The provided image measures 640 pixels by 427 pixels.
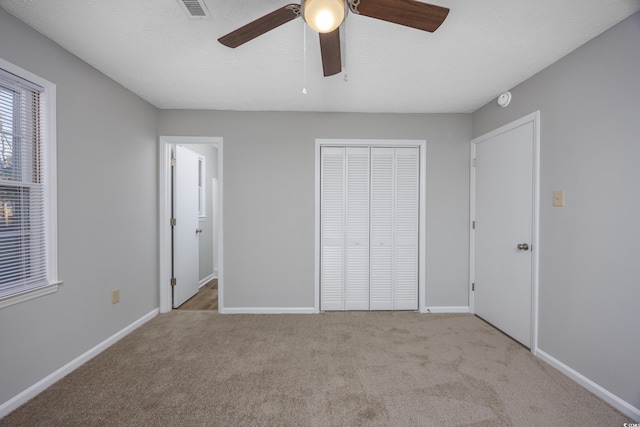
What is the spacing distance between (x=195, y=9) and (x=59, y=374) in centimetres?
262

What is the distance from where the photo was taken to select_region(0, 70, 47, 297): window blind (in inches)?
61.6

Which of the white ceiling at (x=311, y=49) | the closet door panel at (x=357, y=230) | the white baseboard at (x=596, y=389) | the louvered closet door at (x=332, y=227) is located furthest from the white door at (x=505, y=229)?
the louvered closet door at (x=332, y=227)

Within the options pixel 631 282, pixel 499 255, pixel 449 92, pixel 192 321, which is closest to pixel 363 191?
pixel 449 92

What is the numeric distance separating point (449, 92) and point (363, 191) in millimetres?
1315

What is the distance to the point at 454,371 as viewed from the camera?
6.44 ft

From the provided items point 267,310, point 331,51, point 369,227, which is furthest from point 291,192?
point 331,51

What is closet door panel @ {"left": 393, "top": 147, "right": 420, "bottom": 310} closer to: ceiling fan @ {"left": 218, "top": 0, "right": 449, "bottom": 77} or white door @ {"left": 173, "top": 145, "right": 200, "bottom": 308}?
ceiling fan @ {"left": 218, "top": 0, "right": 449, "bottom": 77}

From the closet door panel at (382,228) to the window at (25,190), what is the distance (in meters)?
2.84

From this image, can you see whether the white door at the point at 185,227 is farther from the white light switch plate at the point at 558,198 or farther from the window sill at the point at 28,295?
the white light switch plate at the point at 558,198

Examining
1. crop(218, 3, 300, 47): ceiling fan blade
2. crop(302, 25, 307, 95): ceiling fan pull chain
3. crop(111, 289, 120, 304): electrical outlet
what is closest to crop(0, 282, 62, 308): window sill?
crop(111, 289, 120, 304): electrical outlet

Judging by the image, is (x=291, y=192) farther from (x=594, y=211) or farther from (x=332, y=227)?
(x=594, y=211)

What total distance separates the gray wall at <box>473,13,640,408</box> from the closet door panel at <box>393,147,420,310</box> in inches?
46.8

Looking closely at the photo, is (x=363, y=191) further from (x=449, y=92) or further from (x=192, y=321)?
(x=192, y=321)

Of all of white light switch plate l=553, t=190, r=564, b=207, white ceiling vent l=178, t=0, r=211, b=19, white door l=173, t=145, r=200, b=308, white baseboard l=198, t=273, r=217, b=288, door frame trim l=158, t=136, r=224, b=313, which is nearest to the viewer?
white ceiling vent l=178, t=0, r=211, b=19
